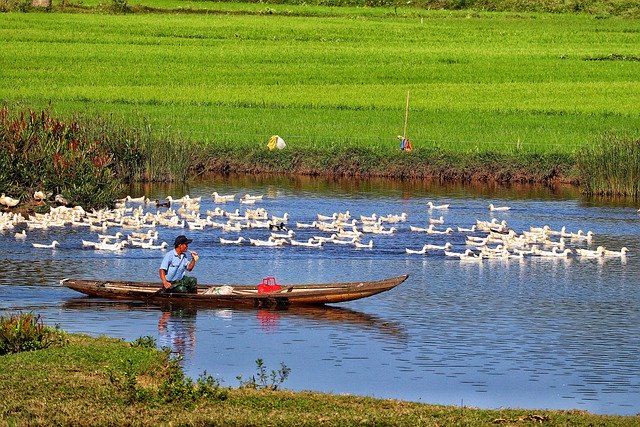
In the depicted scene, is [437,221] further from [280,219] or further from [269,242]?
[269,242]

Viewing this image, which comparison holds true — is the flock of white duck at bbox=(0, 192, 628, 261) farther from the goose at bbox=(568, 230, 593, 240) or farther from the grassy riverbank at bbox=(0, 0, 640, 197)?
the grassy riverbank at bbox=(0, 0, 640, 197)

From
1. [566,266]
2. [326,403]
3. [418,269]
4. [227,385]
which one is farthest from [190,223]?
[326,403]

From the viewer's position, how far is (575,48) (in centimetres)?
7912

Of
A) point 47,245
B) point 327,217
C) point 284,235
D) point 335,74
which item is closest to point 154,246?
point 47,245

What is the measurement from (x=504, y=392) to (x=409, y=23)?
244 feet

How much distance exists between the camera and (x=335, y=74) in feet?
224

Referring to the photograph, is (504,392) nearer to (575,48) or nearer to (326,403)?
(326,403)

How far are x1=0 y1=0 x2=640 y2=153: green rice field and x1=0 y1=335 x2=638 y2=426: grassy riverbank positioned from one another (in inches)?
1124

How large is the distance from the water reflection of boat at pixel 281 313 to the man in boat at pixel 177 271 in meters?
0.33

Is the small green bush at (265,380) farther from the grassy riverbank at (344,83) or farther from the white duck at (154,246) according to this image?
the grassy riverbank at (344,83)

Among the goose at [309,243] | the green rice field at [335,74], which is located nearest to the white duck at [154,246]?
the goose at [309,243]

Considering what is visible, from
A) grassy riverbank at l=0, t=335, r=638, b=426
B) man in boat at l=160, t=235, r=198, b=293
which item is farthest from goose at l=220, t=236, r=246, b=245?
grassy riverbank at l=0, t=335, r=638, b=426

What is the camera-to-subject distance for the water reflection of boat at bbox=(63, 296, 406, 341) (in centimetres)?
2364

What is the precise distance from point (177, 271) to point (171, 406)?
9578 mm
